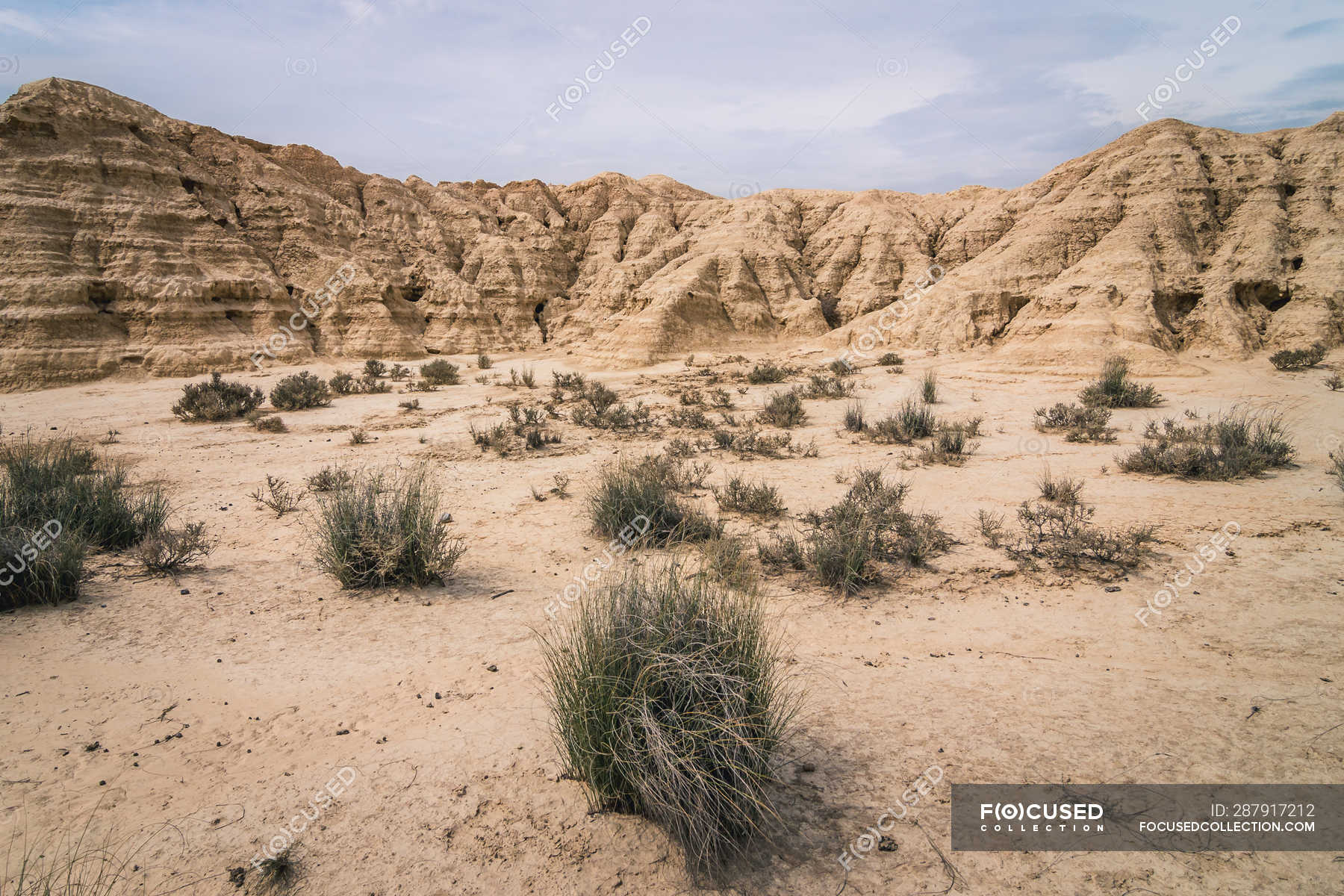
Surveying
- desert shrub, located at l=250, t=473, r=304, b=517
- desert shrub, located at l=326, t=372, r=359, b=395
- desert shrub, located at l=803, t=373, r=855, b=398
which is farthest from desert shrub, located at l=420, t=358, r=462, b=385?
desert shrub, located at l=250, t=473, r=304, b=517

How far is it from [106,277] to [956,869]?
1053 inches

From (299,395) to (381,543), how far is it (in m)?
10.8

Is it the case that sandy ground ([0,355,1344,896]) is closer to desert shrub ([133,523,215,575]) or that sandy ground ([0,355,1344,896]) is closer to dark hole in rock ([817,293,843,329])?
desert shrub ([133,523,215,575])

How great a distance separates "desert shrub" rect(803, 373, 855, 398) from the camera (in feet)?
44.4

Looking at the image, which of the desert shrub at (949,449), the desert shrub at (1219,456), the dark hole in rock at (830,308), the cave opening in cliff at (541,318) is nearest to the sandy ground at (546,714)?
the desert shrub at (1219,456)

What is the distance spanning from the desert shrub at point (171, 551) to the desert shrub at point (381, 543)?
3.55 ft

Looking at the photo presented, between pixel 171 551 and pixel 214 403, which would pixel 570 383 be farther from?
pixel 171 551

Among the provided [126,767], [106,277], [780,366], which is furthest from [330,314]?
[126,767]

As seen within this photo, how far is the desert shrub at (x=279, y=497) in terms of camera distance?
612cm

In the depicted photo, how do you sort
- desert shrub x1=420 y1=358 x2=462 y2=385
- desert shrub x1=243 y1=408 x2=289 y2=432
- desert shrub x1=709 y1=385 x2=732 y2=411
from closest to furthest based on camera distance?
desert shrub x1=243 y1=408 x2=289 y2=432
desert shrub x1=709 y1=385 x2=732 y2=411
desert shrub x1=420 y1=358 x2=462 y2=385

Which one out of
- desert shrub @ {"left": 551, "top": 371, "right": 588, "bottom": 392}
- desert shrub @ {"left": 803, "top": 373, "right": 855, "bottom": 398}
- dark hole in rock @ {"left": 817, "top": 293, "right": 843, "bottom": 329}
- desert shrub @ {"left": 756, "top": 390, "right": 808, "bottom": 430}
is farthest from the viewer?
dark hole in rock @ {"left": 817, "top": 293, "right": 843, "bottom": 329}

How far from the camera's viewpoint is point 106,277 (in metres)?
19.2

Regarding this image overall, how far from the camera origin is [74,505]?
4770 mm

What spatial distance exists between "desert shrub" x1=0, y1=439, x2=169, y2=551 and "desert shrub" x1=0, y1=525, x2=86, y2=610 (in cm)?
31
